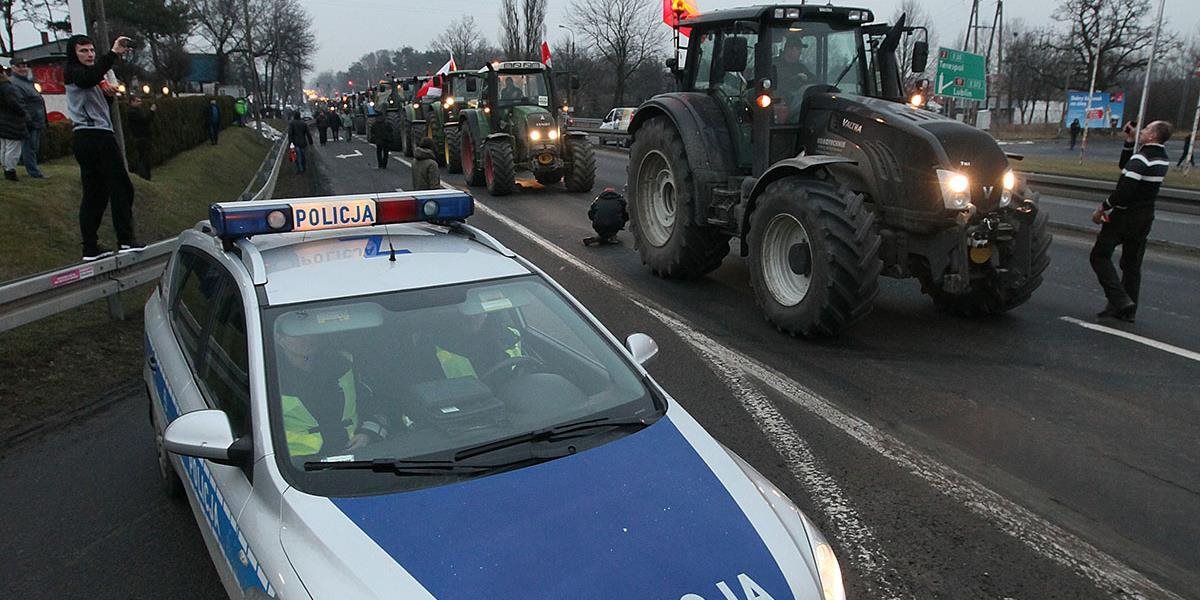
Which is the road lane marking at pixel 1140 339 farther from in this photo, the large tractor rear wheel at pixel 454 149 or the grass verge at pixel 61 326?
the large tractor rear wheel at pixel 454 149

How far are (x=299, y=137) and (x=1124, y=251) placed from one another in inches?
780

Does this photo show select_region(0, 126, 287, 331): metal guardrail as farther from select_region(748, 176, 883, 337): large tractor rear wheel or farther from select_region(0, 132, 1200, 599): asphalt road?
select_region(748, 176, 883, 337): large tractor rear wheel

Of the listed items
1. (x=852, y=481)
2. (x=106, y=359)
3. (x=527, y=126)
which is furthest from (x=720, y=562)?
(x=527, y=126)

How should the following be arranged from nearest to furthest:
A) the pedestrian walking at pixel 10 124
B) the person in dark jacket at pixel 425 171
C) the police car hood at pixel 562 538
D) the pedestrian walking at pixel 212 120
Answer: the police car hood at pixel 562 538 → the person in dark jacket at pixel 425 171 → the pedestrian walking at pixel 10 124 → the pedestrian walking at pixel 212 120

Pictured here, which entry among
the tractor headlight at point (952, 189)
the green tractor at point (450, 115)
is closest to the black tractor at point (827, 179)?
the tractor headlight at point (952, 189)

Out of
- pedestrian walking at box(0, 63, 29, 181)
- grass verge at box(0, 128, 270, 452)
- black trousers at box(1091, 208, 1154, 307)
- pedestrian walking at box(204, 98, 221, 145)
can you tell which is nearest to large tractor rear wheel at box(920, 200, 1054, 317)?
black trousers at box(1091, 208, 1154, 307)

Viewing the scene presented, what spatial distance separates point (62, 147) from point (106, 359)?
41.2 ft

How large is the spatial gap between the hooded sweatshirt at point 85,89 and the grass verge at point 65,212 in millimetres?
2117

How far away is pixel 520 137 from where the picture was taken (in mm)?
17203

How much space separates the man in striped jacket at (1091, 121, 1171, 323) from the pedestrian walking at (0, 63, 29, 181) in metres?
13.1

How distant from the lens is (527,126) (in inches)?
668

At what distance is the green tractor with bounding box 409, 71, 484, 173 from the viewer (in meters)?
20.9

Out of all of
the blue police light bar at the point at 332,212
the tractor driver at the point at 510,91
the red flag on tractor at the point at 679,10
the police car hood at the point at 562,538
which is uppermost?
the red flag on tractor at the point at 679,10

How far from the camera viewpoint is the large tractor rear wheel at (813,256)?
6164mm
